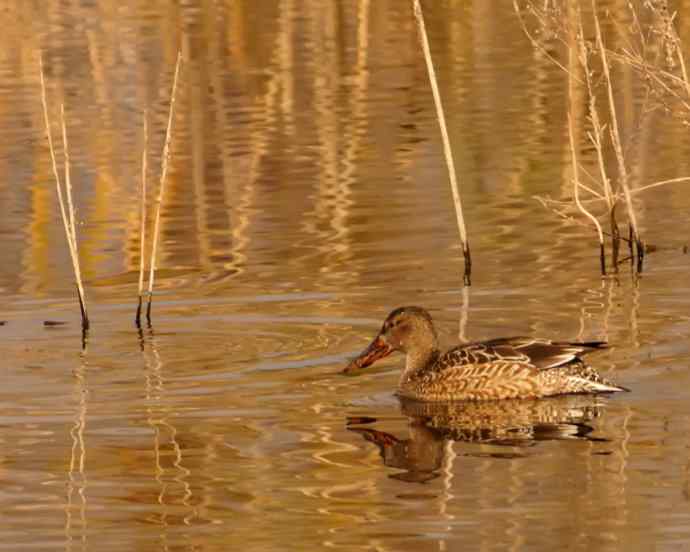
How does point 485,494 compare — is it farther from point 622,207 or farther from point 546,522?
point 622,207

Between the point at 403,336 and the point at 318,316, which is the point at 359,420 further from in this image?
the point at 318,316

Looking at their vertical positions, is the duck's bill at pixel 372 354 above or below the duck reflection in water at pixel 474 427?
above

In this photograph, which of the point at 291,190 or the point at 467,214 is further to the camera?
the point at 291,190

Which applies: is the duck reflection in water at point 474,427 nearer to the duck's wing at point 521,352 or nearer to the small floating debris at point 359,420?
the small floating debris at point 359,420

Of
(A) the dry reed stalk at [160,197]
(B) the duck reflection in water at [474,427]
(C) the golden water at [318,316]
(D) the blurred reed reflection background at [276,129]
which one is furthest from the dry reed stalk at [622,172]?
(B) the duck reflection in water at [474,427]

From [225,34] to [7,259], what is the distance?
52.7 ft

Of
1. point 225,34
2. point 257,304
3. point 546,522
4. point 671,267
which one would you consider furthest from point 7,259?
point 225,34

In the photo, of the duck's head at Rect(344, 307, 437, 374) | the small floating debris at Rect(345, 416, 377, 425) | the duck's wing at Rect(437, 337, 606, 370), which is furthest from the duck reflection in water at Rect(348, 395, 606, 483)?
the duck's head at Rect(344, 307, 437, 374)

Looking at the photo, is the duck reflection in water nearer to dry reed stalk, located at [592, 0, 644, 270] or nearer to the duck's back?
the duck's back

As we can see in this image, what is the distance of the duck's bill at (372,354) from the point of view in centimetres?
1237

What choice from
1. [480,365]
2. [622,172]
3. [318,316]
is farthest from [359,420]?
[622,172]

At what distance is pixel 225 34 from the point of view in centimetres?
3216

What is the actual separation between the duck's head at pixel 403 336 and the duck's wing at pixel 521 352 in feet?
0.89

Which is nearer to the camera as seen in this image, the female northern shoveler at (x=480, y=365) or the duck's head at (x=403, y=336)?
the female northern shoveler at (x=480, y=365)
